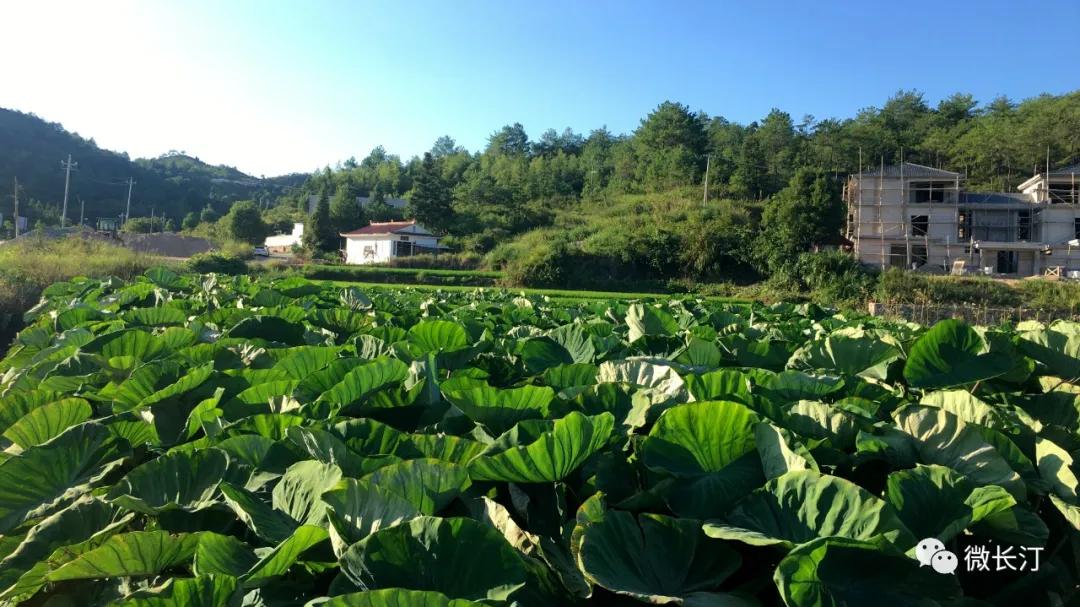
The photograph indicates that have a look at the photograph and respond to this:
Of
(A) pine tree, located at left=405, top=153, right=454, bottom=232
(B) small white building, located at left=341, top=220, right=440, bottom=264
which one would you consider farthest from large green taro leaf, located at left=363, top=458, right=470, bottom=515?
(A) pine tree, located at left=405, top=153, right=454, bottom=232

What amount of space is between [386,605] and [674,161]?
2453 inches

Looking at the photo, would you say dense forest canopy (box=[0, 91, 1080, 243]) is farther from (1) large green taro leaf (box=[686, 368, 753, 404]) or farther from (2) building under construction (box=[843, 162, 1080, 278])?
(1) large green taro leaf (box=[686, 368, 753, 404])

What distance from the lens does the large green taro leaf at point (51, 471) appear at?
1271 mm

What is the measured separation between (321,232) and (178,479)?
54.1 metres

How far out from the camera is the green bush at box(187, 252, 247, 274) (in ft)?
93.1

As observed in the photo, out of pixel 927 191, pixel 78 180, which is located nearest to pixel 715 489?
pixel 927 191

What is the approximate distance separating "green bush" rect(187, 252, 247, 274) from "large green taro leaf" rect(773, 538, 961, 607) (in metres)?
31.0

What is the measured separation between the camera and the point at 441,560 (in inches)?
30.0

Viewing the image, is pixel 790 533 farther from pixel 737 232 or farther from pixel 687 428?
pixel 737 232

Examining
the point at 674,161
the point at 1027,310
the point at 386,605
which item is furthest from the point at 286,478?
the point at 674,161

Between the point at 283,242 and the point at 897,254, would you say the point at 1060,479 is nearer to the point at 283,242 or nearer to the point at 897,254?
the point at 897,254

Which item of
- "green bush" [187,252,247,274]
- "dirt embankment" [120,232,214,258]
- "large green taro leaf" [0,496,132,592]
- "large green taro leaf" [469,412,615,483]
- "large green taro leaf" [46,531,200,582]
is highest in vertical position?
"dirt embankment" [120,232,214,258]

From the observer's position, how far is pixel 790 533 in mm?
872

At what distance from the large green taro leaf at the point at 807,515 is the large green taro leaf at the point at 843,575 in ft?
0.15
